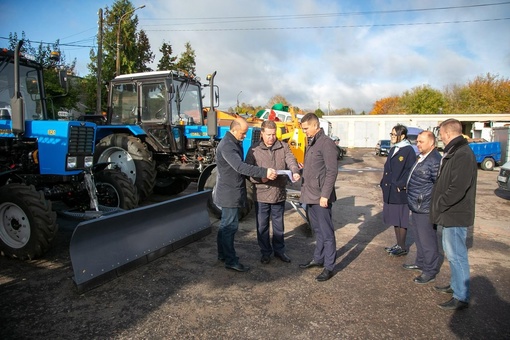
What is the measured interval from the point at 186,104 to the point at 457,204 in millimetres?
5678

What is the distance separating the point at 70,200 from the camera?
504 cm

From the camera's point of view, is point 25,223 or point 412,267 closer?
point 25,223

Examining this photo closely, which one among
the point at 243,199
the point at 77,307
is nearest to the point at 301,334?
the point at 243,199

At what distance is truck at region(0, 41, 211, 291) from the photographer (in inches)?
142

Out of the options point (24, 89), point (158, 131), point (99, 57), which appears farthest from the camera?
point (99, 57)

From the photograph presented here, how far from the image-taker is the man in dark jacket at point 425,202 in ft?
12.5

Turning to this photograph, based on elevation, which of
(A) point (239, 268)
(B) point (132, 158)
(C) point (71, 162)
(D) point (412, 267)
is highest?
Answer: (C) point (71, 162)

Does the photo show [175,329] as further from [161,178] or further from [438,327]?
[161,178]

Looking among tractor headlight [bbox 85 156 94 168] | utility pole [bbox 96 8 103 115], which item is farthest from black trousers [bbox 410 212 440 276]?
utility pole [bbox 96 8 103 115]

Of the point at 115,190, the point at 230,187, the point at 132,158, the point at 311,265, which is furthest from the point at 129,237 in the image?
the point at 132,158

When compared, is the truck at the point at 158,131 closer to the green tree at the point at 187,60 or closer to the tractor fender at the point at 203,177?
the tractor fender at the point at 203,177

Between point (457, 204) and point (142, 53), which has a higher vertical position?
point (142, 53)

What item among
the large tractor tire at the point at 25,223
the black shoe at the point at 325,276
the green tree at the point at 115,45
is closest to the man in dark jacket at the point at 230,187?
the black shoe at the point at 325,276

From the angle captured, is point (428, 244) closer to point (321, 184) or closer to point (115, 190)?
point (321, 184)
